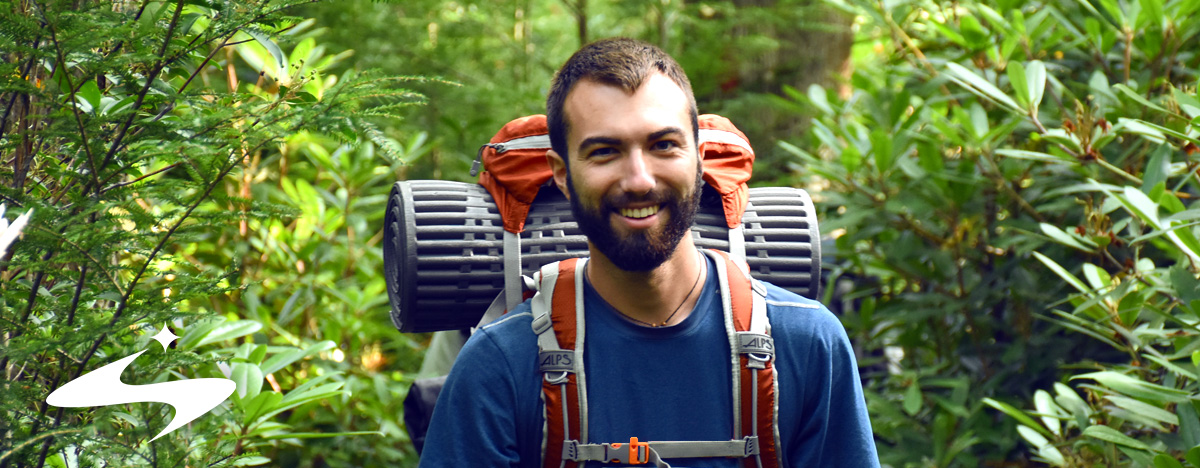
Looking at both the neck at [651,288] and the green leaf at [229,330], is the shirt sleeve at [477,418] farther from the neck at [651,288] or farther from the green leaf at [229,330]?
the green leaf at [229,330]

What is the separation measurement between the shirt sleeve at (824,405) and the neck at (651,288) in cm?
20

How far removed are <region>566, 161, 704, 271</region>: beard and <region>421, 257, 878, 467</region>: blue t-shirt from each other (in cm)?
13

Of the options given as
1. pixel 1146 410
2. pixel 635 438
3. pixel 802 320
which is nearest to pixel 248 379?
pixel 635 438

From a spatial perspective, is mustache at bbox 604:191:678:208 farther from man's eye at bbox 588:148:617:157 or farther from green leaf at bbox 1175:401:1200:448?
green leaf at bbox 1175:401:1200:448

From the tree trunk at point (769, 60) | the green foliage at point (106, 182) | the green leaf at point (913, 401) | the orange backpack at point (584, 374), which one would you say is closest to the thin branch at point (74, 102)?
the green foliage at point (106, 182)

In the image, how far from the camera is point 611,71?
5.81 feet

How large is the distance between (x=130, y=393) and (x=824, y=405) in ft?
4.01

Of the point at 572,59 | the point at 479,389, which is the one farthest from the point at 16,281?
the point at 572,59

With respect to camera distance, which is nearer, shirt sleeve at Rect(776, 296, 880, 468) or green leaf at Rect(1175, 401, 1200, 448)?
shirt sleeve at Rect(776, 296, 880, 468)

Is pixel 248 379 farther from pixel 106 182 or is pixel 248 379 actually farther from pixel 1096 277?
pixel 1096 277

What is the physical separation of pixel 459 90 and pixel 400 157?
343cm

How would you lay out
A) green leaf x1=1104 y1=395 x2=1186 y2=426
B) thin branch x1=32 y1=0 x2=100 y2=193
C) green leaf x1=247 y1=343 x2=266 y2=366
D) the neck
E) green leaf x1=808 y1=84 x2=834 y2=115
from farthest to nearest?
green leaf x1=808 y1=84 x2=834 y2=115, green leaf x1=247 y1=343 x2=266 y2=366, green leaf x1=1104 y1=395 x2=1186 y2=426, the neck, thin branch x1=32 y1=0 x2=100 y2=193

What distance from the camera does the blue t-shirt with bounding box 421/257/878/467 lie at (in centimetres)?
174

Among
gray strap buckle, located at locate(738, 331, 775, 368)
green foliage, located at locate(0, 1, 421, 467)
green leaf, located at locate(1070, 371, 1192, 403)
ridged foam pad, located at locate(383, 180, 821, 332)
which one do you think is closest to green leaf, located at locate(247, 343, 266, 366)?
ridged foam pad, located at locate(383, 180, 821, 332)
